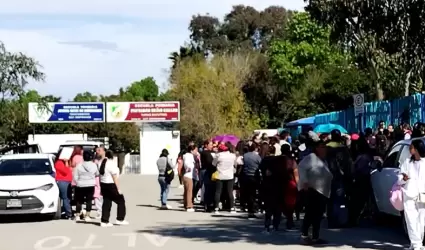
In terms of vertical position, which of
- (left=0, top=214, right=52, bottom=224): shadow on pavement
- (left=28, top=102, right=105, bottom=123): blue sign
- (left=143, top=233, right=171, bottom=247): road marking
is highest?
(left=28, top=102, right=105, bottom=123): blue sign

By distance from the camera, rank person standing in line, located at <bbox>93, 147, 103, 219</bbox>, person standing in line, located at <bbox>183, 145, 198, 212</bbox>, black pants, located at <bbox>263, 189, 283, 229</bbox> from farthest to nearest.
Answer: person standing in line, located at <bbox>183, 145, 198, 212</bbox>
person standing in line, located at <bbox>93, 147, 103, 219</bbox>
black pants, located at <bbox>263, 189, 283, 229</bbox>

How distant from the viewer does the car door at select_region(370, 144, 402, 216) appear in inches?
585

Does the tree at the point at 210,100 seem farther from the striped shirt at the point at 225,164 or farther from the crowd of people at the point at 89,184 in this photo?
the striped shirt at the point at 225,164

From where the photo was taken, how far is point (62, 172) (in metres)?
20.5

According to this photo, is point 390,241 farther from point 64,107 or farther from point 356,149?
point 64,107

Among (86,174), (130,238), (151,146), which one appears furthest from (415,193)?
(151,146)

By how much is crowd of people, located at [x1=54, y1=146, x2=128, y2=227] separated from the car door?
18.8 feet

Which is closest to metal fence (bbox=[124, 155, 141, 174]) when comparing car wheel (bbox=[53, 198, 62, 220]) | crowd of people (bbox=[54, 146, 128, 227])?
crowd of people (bbox=[54, 146, 128, 227])

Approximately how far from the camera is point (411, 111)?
77.5 ft

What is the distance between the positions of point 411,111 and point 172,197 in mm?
8538

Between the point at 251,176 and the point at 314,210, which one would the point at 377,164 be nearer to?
the point at 314,210

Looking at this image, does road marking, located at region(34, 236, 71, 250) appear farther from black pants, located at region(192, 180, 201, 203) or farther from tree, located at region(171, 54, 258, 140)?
tree, located at region(171, 54, 258, 140)

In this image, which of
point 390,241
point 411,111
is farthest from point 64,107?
point 390,241

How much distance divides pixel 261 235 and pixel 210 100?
1703 inches
